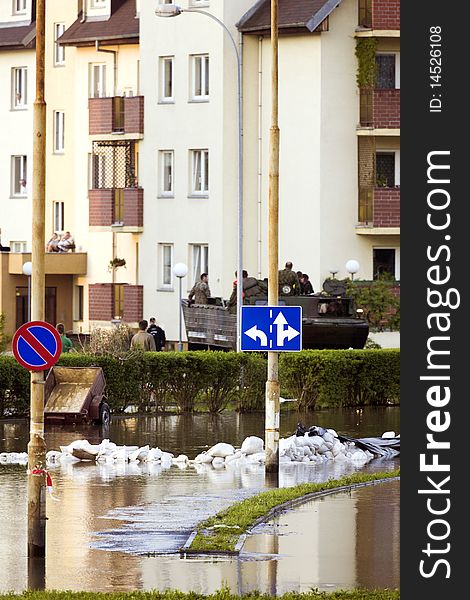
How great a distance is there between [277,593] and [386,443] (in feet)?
44.0

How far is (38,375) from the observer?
51.4 feet

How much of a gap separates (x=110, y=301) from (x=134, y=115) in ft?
20.6

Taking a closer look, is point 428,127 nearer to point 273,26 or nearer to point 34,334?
point 34,334

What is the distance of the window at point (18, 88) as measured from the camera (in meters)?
64.3

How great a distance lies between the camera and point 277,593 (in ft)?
43.8

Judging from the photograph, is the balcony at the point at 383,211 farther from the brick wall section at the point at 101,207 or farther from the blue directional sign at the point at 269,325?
the blue directional sign at the point at 269,325

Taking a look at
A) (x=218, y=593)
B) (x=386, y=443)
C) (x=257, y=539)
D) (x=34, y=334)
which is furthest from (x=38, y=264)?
(x=386, y=443)

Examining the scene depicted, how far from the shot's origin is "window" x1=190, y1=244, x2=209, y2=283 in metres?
55.2

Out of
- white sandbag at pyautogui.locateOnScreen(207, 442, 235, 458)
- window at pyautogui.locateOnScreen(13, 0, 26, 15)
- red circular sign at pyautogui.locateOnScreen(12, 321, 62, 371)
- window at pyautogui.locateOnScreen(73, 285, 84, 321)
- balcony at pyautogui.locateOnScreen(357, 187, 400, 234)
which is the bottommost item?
white sandbag at pyautogui.locateOnScreen(207, 442, 235, 458)

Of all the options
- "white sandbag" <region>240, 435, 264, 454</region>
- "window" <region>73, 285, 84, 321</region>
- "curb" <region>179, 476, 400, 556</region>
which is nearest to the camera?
"curb" <region>179, 476, 400, 556</region>

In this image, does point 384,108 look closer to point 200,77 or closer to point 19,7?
point 200,77

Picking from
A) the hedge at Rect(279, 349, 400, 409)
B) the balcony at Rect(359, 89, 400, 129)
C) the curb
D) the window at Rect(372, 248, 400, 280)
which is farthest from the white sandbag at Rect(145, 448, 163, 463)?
the window at Rect(372, 248, 400, 280)

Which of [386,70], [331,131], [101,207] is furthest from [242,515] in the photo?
[101,207]

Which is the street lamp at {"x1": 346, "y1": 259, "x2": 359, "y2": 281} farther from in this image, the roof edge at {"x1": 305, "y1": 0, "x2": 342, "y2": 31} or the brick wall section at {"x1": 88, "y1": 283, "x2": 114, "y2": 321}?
the brick wall section at {"x1": 88, "y1": 283, "x2": 114, "y2": 321}
